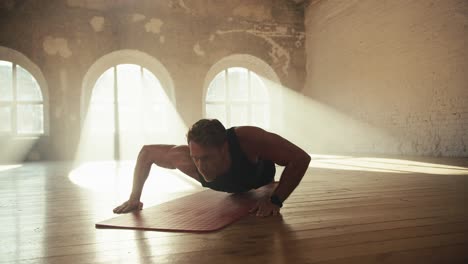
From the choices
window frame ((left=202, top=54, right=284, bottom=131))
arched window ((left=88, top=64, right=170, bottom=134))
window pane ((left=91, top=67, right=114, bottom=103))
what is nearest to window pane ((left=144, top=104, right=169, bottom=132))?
arched window ((left=88, top=64, right=170, bottom=134))

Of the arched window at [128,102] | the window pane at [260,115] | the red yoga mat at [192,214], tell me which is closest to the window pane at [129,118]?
the arched window at [128,102]

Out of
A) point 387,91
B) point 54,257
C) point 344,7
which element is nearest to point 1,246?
point 54,257

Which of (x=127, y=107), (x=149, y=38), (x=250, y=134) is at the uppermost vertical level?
(x=149, y=38)

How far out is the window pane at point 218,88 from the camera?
10258 mm

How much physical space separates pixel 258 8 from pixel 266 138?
8561mm

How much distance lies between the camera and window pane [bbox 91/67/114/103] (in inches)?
378

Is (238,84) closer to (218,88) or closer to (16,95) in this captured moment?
(218,88)

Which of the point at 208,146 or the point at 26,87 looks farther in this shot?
the point at 26,87

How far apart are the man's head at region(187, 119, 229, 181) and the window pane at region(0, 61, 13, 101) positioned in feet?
27.3

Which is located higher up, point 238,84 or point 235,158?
point 238,84

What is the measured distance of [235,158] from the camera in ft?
7.32

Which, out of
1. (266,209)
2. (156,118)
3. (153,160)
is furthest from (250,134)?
(156,118)

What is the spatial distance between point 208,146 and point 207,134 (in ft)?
0.22

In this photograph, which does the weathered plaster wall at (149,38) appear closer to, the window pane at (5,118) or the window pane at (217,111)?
the window pane at (217,111)
